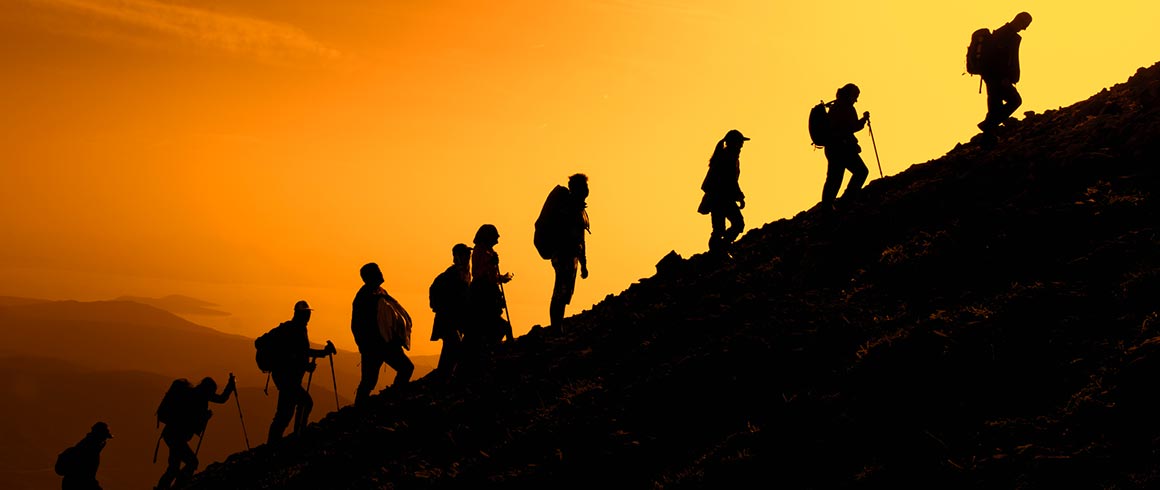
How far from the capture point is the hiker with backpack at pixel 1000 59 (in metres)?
17.0

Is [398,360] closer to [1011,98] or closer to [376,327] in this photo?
[376,327]

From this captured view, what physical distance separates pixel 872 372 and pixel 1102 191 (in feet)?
20.3

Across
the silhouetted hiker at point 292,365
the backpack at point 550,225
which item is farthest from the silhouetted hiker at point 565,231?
the silhouetted hiker at point 292,365

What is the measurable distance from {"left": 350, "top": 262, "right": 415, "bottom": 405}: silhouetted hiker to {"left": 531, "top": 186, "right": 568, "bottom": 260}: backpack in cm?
257

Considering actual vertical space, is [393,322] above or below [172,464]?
above

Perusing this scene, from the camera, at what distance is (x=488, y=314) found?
14992mm

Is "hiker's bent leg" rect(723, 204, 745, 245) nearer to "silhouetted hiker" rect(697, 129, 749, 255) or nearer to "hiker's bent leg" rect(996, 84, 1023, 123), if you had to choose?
"silhouetted hiker" rect(697, 129, 749, 255)

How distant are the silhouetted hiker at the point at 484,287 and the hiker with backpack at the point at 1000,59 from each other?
9.74m

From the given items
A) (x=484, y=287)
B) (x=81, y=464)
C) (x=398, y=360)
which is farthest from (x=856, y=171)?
(x=81, y=464)

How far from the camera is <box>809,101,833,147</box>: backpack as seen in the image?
16469mm

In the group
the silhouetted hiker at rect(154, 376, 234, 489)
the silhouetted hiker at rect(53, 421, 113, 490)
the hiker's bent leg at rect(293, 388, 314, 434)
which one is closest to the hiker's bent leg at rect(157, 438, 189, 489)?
the silhouetted hiker at rect(154, 376, 234, 489)

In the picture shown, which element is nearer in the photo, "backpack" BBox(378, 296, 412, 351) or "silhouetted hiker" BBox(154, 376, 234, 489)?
"backpack" BBox(378, 296, 412, 351)

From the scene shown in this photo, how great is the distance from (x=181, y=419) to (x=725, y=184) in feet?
36.2

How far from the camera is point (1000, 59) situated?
55.8 ft
